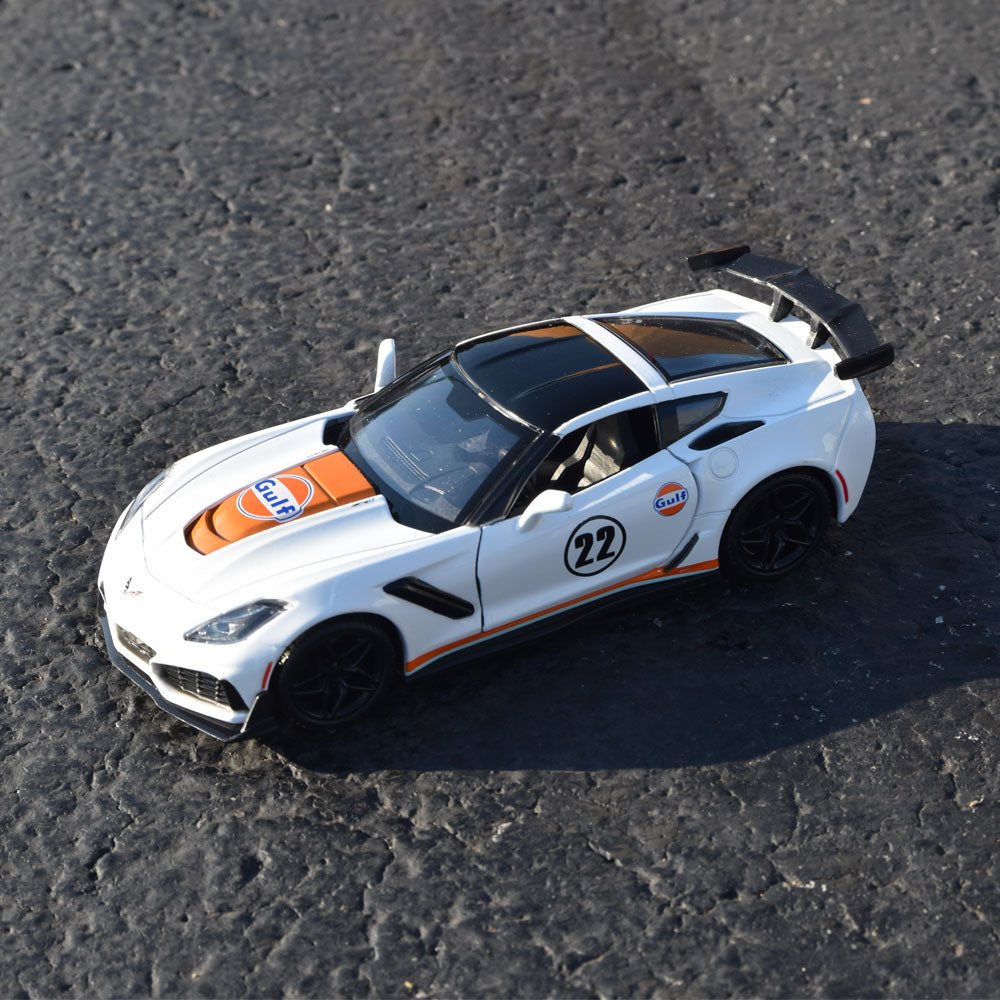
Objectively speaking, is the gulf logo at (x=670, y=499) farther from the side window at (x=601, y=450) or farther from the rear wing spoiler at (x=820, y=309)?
the rear wing spoiler at (x=820, y=309)

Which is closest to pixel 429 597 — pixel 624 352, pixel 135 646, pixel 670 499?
pixel 670 499

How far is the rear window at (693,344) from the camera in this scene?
262 inches

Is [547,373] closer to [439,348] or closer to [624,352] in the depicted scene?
[624,352]

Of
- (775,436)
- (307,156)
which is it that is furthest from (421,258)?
(775,436)

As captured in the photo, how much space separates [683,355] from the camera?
671cm

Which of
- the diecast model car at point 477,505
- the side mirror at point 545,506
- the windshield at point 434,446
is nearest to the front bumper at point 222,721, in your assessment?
the diecast model car at point 477,505

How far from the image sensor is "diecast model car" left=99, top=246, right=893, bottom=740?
19.2 ft

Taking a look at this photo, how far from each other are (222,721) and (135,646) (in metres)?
0.62

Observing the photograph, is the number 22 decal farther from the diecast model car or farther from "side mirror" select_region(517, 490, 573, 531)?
"side mirror" select_region(517, 490, 573, 531)

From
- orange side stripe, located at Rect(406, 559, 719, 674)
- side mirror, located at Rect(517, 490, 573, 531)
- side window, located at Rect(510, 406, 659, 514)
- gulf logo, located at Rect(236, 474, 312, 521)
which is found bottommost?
orange side stripe, located at Rect(406, 559, 719, 674)

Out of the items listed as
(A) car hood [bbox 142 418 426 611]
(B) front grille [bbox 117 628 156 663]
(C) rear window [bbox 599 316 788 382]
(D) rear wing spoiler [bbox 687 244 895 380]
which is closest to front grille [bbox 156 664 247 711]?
(B) front grille [bbox 117 628 156 663]

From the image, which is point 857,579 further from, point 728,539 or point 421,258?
point 421,258

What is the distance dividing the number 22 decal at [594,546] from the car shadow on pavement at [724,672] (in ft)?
1.04

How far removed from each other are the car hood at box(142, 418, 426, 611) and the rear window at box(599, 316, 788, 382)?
165cm
